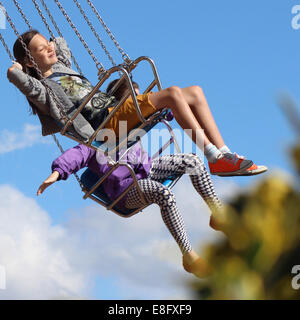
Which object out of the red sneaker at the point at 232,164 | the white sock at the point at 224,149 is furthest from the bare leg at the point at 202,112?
the red sneaker at the point at 232,164

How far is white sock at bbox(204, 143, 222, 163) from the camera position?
11.5ft

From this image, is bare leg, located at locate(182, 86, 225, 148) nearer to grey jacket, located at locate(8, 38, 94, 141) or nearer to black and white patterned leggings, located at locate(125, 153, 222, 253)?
black and white patterned leggings, located at locate(125, 153, 222, 253)

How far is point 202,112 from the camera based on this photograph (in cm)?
366

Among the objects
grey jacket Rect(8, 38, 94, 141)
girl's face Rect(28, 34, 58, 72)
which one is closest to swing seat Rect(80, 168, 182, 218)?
grey jacket Rect(8, 38, 94, 141)

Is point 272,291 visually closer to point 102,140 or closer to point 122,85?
point 102,140

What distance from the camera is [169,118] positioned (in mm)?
4043

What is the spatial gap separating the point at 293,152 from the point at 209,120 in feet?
9.26

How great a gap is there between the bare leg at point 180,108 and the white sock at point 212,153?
34 millimetres

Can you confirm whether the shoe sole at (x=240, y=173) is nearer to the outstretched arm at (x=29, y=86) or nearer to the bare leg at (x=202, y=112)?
the bare leg at (x=202, y=112)

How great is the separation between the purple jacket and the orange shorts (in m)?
0.25

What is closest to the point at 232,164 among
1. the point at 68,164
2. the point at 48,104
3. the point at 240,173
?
the point at 240,173

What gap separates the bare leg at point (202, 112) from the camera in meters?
3.63

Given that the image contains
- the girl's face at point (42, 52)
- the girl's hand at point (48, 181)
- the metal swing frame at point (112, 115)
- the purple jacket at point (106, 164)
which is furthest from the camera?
the girl's face at point (42, 52)

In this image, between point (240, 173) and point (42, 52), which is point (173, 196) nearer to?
point (240, 173)
